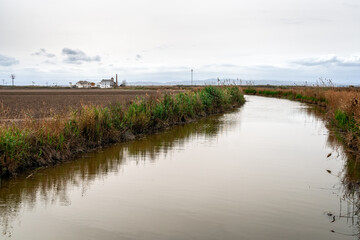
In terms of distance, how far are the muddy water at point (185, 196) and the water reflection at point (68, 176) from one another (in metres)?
0.02

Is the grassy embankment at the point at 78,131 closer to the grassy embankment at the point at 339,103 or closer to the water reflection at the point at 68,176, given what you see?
the water reflection at the point at 68,176

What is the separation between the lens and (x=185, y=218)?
559 cm

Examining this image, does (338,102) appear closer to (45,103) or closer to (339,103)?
(339,103)

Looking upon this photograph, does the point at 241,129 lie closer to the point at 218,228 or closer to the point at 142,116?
the point at 142,116

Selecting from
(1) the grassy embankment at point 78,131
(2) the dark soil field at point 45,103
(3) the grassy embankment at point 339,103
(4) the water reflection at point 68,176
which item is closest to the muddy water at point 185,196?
(4) the water reflection at point 68,176

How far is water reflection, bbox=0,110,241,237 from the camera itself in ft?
20.6

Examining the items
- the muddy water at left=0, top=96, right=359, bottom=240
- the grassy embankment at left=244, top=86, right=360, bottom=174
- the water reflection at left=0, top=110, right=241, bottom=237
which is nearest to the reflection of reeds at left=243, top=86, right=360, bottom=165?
the grassy embankment at left=244, top=86, right=360, bottom=174

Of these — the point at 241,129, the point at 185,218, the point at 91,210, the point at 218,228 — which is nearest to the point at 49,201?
the point at 91,210

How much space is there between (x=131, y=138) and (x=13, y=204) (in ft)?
21.4

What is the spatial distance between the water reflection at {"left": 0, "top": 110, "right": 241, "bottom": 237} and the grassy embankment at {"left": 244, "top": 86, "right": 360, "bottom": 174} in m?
5.02

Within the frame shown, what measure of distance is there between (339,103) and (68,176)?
1504 centimetres

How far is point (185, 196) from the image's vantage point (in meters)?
6.65

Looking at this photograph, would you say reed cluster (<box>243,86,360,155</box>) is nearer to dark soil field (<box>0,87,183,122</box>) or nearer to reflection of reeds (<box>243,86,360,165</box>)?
reflection of reeds (<box>243,86,360,165</box>)

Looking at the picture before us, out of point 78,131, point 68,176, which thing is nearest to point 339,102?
point 78,131
